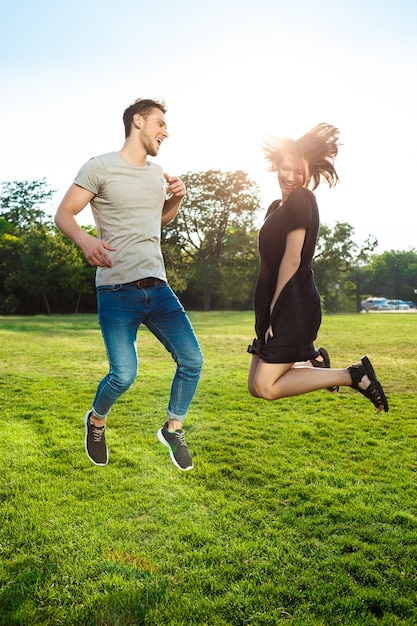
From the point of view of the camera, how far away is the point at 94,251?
341 cm

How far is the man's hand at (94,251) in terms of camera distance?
11.2 feet

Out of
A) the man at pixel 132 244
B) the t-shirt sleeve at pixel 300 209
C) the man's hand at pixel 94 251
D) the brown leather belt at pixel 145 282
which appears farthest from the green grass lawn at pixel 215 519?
the t-shirt sleeve at pixel 300 209

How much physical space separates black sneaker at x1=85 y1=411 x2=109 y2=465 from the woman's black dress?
4.04 feet

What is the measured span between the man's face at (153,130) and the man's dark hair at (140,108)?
0.09ft

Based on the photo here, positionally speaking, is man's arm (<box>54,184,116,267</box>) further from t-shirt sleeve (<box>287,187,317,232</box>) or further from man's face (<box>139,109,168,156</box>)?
A: t-shirt sleeve (<box>287,187,317,232</box>)

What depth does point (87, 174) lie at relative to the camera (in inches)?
A: 145

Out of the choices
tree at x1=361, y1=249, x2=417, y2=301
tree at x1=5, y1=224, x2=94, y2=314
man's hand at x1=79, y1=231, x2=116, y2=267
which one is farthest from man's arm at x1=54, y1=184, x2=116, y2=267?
→ tree at x1=361, y1=249, x2=417, y2=301

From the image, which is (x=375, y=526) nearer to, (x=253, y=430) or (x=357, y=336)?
(x=253, y=430)

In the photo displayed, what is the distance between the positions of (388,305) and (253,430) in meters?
74.8

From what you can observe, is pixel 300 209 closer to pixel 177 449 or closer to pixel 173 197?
pixel 173 197

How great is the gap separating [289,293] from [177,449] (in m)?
1.29


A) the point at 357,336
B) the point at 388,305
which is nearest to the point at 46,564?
the point at 357,336

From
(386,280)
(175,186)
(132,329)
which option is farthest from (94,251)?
(386,280)

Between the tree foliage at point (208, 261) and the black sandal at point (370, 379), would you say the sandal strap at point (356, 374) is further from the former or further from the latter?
the tree foliage at point (208, 261)
